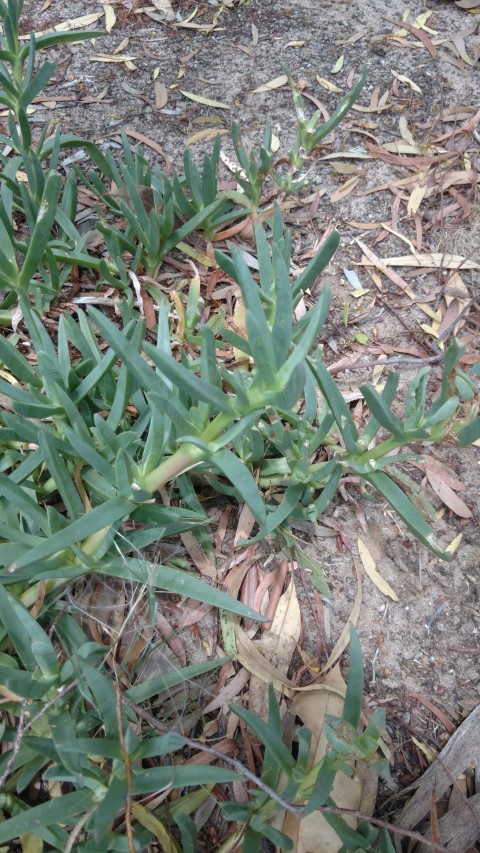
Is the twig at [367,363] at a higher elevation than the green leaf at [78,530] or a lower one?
lower

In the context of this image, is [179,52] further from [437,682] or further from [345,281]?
[437,682]

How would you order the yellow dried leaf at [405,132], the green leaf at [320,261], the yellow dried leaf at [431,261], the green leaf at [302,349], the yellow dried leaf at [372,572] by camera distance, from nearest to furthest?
the green leaf at [302,349], the green leaf at [320,261], the yellow dried leaf at [372,572], the yellow dried leaf at [431,261], the yellow dried leaf at [405,132]

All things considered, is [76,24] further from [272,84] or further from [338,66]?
[338,66]

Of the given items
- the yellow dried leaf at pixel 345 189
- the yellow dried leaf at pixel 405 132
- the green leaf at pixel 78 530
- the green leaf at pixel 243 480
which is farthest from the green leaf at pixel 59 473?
the yellow dried leaf at pixel 405 132

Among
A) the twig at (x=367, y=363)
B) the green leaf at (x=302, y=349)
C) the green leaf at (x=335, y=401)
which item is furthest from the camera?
the twig at (x=367, y=363)

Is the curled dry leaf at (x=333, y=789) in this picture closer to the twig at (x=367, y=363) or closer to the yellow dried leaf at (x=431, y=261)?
the twig at (x=367, y=363)

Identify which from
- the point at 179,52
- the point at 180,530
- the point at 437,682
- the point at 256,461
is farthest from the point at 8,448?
the point at 179,52

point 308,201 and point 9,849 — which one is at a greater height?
point 308,201

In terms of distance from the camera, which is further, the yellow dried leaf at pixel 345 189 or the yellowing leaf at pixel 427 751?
the yellow dried leaf at pixel 345 189
